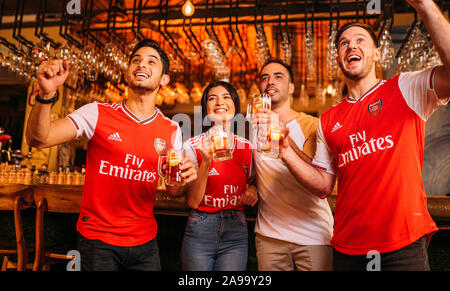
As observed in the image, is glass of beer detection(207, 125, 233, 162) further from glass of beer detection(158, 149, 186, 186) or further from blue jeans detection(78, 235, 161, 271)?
blue jeans detection(78, 235, 161, 271)

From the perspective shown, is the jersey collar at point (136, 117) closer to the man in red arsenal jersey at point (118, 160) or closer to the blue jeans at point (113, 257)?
the man in red arsenal jersey at point (118, 160)

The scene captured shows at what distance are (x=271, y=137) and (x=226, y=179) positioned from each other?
0.46m

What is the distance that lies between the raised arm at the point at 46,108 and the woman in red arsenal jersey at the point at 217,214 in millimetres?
635

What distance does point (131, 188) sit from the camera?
1540 mm

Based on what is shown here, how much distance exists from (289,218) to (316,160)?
1.00 feet

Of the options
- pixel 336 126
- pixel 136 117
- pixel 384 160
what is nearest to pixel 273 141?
pixel 336 126

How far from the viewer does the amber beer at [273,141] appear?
1.39 metres

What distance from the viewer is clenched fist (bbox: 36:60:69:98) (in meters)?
1.29

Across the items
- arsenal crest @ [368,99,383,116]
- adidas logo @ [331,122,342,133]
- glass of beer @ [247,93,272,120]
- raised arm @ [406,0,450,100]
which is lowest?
adidas logo @ [331,122,342,133]

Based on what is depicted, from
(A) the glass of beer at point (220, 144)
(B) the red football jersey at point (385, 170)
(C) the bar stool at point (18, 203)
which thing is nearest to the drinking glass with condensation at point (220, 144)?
(A) the glass of beer at point (220, 144)

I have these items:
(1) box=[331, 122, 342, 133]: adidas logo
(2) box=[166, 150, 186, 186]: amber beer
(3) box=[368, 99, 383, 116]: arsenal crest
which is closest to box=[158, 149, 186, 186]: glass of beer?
(2) box=[166, 150, 186, 186]: amber beer

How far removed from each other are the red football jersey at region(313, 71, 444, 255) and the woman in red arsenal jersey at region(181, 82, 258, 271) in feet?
1.62
